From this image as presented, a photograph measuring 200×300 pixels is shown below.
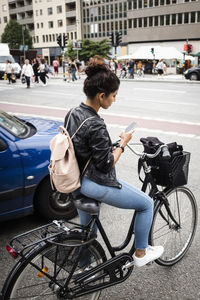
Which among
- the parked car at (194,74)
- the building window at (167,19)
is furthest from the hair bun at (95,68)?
the building window at (167,19)

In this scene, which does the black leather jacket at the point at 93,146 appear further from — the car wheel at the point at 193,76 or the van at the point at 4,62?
the van at the point at 4,62

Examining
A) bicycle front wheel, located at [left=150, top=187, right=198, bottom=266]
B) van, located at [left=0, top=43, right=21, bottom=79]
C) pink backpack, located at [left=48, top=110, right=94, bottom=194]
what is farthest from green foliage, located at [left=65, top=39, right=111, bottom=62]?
pink backpack, located at [left=48, top=110, right=94, bottom=194]

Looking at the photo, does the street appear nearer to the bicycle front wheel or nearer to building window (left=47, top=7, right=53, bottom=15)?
the bicycle front wheel

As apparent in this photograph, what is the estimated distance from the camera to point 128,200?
2.24 metres

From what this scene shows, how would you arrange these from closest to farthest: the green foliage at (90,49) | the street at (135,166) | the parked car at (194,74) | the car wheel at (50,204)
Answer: the street at (135,166) → the car wheel at (50,204) → the parked car at (194,74) → the green foliage at (90,49)

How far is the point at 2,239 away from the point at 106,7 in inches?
3009

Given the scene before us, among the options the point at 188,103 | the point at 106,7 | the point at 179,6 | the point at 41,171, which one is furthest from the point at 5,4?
the point at 41,171

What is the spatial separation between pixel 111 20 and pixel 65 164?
2979 inches

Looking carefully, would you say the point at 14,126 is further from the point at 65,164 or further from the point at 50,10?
the point at 50,10

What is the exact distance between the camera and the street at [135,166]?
273 cm

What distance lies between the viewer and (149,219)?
242 centimetres

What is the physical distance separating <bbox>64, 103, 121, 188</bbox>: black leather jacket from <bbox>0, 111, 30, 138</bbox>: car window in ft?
5.62

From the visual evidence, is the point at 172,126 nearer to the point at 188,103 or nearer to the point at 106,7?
the point at 188,103

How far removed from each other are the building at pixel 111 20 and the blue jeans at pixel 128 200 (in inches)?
1592
